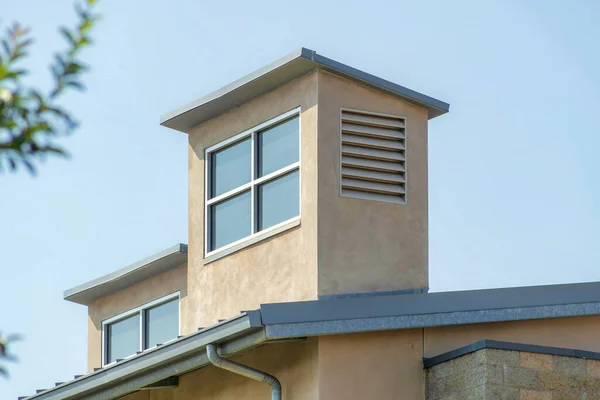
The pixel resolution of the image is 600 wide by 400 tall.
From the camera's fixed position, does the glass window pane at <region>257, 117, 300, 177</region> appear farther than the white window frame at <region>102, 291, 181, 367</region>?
No

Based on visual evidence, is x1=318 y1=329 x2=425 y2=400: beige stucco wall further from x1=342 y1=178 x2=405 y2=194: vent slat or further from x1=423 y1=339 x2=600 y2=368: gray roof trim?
x1=342 y1=178 x2=405 y2=194: vent slat

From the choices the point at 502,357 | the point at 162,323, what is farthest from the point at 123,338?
the point at 502,357

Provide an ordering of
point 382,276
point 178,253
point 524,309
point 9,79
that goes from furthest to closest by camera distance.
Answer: point 178,253 → point 382,276 → point 524,309 → point 9,79

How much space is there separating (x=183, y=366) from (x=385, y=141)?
3406 mm

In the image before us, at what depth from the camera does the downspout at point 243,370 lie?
1095 cm

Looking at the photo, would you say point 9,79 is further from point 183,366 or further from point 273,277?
point 273,277

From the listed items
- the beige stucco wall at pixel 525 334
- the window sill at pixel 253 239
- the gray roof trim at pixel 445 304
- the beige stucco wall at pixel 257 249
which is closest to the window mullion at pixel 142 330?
the beige stucco wall at pixel 257 249

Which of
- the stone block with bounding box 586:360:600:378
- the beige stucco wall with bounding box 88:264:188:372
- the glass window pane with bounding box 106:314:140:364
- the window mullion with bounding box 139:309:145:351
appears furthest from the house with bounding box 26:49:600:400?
the glass window pane with bounding box 106:314:140:364

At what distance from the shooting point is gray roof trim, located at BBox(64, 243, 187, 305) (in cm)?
1652

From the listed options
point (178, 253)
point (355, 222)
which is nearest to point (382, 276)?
point (355, 222)

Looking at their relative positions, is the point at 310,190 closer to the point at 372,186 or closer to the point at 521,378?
the point at 372,186

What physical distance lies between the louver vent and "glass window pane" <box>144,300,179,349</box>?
408cm

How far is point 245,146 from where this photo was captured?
1343 centimetres

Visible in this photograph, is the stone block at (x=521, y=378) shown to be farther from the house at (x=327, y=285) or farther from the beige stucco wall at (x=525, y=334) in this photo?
the beige stucco wall at (x=525, y=334)
